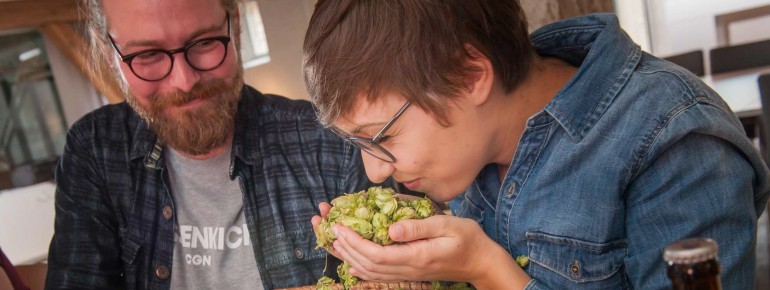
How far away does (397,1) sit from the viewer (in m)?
1.17

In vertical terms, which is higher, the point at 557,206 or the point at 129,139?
the point at 129,139

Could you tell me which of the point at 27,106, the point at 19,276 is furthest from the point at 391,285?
Answer: the point at 27,106

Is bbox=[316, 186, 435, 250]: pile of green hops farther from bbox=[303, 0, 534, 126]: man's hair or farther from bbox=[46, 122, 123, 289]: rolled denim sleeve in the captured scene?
bbox=[46, 122, 123, 289]: rolled denim sleeve

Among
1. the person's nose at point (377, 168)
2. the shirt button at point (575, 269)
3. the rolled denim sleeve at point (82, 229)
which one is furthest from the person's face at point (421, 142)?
the rolled denim sleeve at point (82, 229)

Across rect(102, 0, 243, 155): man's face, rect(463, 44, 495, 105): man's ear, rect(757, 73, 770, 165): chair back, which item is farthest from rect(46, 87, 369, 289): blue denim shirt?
rect(757, 73, 770, 165): chair back

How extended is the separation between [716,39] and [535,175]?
626 cm

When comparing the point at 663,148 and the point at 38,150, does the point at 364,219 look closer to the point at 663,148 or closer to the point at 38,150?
the point at 663,148

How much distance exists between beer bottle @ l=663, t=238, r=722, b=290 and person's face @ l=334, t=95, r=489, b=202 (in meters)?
0.55

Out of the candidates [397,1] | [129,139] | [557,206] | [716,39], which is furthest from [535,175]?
[716,39]

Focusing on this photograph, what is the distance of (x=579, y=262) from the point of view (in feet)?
3.95

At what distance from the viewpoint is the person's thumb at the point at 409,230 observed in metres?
1.15

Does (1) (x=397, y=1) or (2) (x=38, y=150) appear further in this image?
(2) (x=38, y=150)

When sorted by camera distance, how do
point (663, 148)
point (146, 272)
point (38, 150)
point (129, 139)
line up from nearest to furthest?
point (663, 148) < point (146, 272) < point (129, 139) < point (38, 150)

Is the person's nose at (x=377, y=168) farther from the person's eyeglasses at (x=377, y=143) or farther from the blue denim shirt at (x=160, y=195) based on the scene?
the blue denim shirt at (x=160, y=195)
